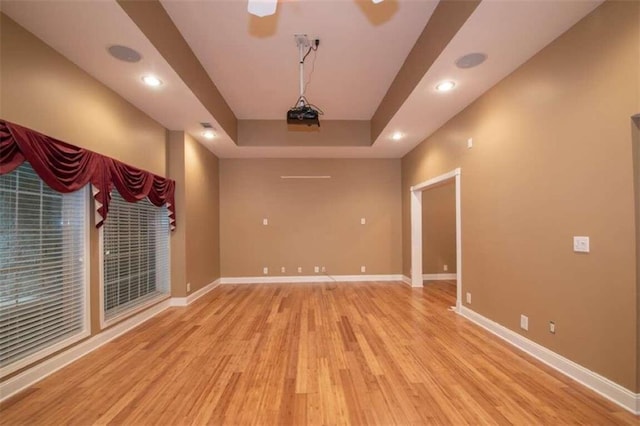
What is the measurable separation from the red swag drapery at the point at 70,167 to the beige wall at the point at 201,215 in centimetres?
96

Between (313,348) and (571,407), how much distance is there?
206 centimetres

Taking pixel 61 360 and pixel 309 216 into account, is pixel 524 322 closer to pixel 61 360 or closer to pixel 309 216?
pixel 309 216

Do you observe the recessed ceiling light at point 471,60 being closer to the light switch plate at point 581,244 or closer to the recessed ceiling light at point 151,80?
the light switch plate at point 581,244

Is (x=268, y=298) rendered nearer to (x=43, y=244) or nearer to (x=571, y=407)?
(x=43, y=244)

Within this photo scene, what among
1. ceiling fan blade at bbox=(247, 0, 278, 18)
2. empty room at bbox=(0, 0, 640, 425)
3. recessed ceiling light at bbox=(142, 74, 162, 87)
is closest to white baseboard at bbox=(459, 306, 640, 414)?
empty room at bbox=(0, 0, 640, 425)

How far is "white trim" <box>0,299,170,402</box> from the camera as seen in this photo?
6.82ft

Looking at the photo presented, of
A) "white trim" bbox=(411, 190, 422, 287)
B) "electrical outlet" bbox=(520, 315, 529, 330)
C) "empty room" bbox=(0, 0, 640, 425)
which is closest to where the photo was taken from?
"empty room" bbox=(0, 0, 640, 425)

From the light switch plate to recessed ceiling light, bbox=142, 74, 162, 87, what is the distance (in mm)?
4247

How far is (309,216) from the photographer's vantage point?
629cm

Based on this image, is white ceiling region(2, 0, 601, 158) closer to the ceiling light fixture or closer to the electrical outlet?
the ceiling light fixture

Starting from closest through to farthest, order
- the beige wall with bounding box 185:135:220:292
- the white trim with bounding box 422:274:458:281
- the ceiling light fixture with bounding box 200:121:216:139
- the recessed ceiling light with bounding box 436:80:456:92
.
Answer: the recessed ceiling light with bounding box 436:80:456:92
the ceiling light fixture with bounding box 200:121:216:139
the beige wall with bounding box 185:135:220:292
the white trim with bounding box 422:274:458:281

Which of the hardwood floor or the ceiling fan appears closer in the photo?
the hardwood floor

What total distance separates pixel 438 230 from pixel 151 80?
616 cm

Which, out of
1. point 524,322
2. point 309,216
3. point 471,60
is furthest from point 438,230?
point 471,60
